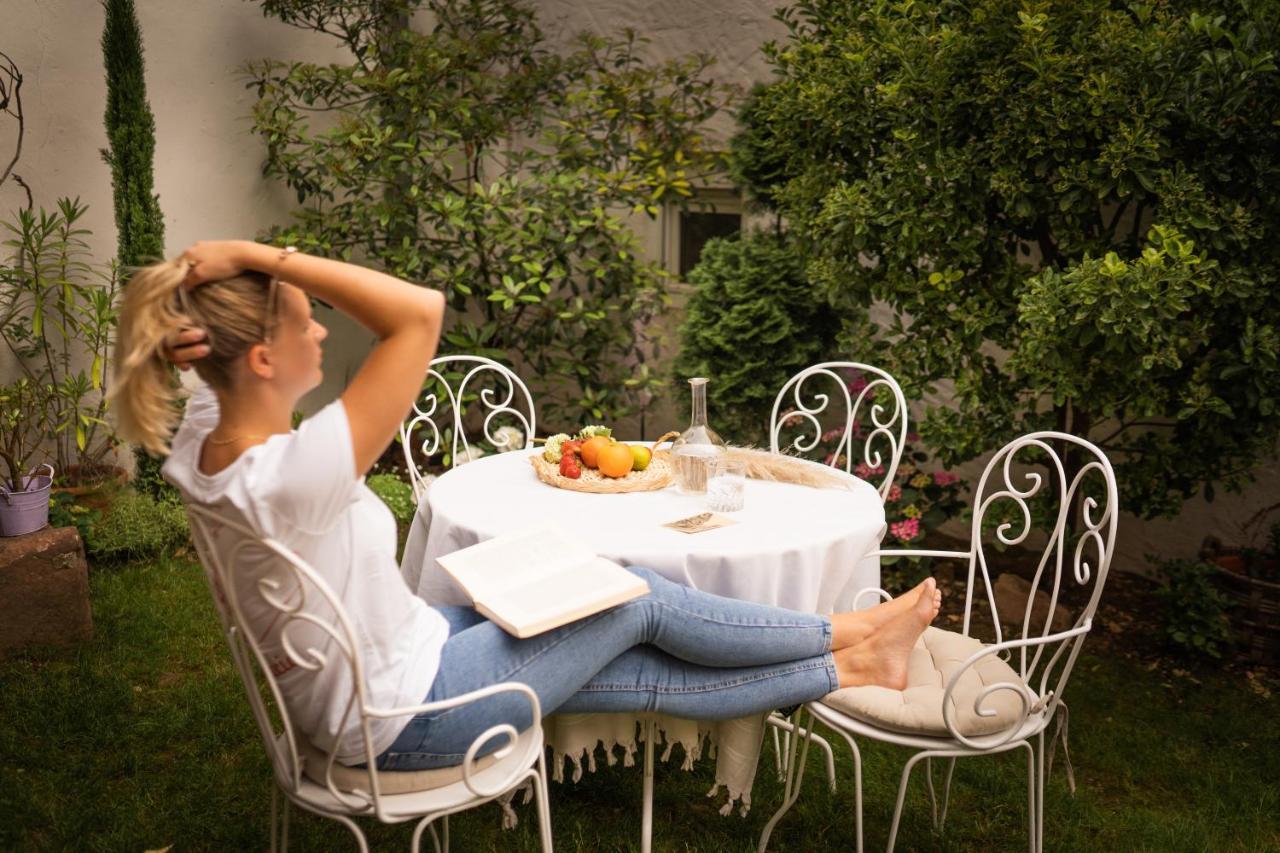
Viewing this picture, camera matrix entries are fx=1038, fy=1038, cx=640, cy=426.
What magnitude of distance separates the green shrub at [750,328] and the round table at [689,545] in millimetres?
2116

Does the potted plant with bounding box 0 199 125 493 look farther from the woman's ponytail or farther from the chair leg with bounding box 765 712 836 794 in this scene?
the chair leg with bounding box 765 712 836 794

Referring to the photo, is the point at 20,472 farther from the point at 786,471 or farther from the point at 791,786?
the point at 791,786

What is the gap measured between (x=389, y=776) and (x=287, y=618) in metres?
0.39

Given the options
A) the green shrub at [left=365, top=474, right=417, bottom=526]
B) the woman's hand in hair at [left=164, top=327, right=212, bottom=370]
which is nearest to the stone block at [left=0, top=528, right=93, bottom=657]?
the green shrub at [left=365, top=474, right=417, bottom=526]

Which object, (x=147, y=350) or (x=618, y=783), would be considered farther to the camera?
(x=618, y=783)

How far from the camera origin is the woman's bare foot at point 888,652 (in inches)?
93.6

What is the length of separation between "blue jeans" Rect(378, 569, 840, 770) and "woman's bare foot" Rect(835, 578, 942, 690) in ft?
0.23

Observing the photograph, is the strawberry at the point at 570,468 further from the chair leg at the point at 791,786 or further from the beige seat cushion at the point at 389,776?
the beige seat cushion at the point at 389,776

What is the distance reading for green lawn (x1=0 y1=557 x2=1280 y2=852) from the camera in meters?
2.77

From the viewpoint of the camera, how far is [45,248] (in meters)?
4.40

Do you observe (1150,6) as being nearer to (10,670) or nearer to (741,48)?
(741,48)

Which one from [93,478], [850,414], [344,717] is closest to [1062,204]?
[850,414]

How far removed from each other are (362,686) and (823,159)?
3.17m

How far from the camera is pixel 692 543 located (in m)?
2.37
